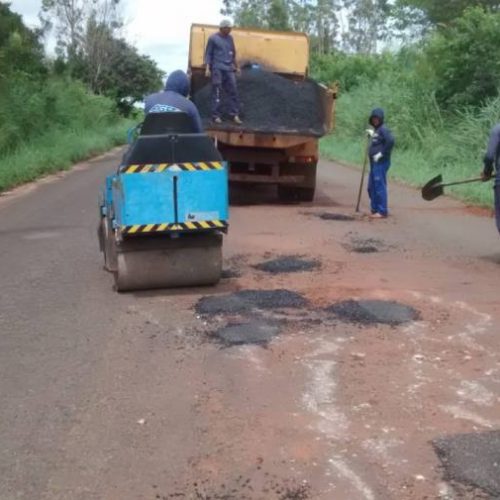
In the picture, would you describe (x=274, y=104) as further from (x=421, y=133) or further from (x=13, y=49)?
(x=13, y=49)

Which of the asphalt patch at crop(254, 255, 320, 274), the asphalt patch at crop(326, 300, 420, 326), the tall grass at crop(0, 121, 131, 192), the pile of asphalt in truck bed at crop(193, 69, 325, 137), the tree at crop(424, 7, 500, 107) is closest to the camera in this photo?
the asphalt patch at crop(326, 300, 420, 326)

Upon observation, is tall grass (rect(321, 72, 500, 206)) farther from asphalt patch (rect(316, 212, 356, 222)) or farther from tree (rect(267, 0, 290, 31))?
tree (rect(267, 0, 290, 31))

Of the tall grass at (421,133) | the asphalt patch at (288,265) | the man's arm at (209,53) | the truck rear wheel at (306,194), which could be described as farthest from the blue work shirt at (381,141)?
the asphalt patch at (288,265)

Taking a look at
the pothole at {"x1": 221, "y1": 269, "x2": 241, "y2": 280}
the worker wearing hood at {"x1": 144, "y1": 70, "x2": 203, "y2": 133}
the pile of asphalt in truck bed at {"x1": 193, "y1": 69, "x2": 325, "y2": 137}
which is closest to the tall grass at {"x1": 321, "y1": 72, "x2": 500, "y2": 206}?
the pile of asphalt in truck bed at {"x1": 193, "y1": 69, "x2": 325, "y2": 137}

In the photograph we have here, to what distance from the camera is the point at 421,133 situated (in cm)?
2169

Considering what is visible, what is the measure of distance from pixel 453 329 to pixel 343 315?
0.85 meters

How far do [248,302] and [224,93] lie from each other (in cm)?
700

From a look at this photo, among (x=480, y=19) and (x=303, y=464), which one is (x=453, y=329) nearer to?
(x=303, y=464)

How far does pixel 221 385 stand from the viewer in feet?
16.2

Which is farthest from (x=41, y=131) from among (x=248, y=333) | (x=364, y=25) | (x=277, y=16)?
(x=364, y=25)

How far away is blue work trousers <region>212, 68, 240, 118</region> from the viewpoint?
42.9ft

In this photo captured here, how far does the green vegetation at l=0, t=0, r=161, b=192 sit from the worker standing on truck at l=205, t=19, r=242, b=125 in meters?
6.11

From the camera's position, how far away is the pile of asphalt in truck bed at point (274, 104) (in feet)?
43.1

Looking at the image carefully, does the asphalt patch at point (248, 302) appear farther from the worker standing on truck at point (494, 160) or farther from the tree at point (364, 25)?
the tree at point (364, 25)
